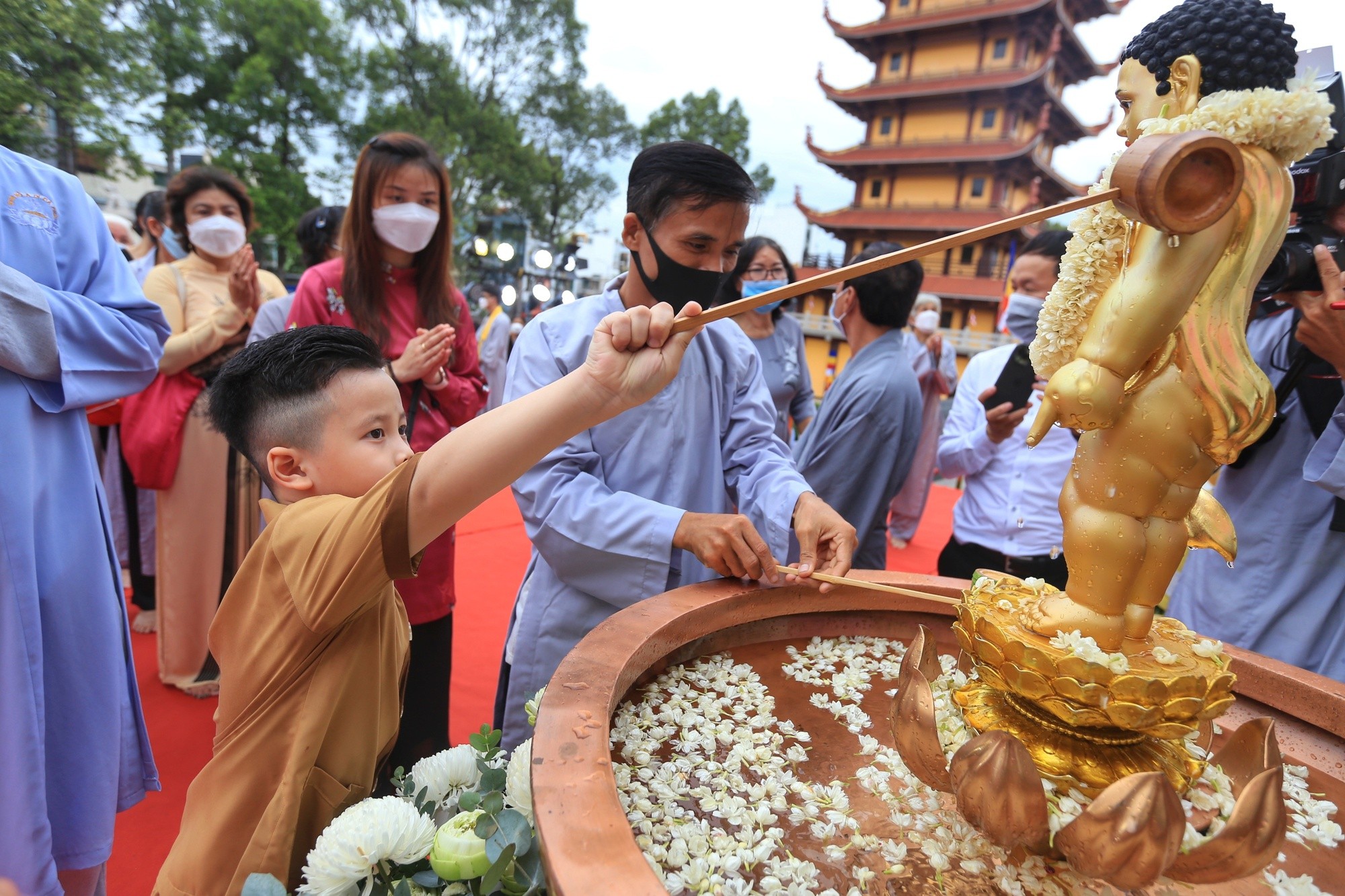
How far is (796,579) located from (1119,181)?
0.83 m

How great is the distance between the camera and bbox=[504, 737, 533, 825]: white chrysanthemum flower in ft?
2.83

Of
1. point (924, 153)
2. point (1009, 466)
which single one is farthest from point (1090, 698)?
point (924, 153)

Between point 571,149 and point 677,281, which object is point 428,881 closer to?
point 677,281

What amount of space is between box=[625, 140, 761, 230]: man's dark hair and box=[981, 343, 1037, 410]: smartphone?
5.32 ft

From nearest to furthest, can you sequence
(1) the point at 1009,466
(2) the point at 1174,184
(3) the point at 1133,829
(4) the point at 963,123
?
(3) the point at 1133,829 < (2) the point at 1174,184 < (1) the point at 1009,466 < (4) the point at 963,123

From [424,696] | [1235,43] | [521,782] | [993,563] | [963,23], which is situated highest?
[963,23]

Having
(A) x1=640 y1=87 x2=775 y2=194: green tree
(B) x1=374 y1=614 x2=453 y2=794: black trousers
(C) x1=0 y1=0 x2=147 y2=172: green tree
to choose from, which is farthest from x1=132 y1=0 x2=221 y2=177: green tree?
(B) x1=374 y1=614 x2=453 y2=794: black trousers

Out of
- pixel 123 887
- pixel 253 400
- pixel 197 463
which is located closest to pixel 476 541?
pixel 197 463

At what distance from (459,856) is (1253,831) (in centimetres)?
83

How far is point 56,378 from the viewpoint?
149cm

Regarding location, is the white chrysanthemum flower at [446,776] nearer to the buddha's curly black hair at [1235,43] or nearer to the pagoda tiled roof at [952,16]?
the buddha's curly black hair at [1235,43]

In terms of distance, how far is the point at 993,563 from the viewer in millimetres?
2811

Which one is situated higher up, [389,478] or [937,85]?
[937,85]

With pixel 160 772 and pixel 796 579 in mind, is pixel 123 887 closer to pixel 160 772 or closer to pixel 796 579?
pixel 160 772
